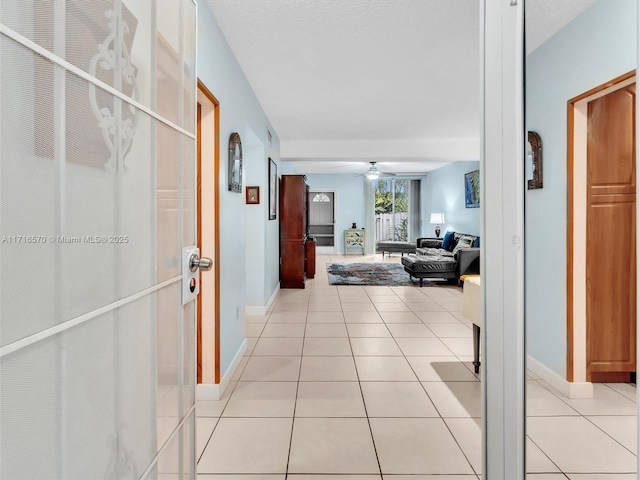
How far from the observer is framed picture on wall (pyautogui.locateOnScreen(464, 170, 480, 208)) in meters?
7.61

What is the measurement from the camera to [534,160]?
3.71 feet

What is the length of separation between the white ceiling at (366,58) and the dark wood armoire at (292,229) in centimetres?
90

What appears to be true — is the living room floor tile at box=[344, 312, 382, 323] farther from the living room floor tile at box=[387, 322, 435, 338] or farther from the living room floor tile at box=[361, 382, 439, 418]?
the living room floor tile at box=[361, 382, 439, 418]

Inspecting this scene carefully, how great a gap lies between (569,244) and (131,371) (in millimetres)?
1166

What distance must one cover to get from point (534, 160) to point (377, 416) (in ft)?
5.84

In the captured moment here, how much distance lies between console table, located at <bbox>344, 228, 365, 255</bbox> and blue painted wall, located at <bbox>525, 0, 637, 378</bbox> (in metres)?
10.2

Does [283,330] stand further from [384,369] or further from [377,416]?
[377,416]

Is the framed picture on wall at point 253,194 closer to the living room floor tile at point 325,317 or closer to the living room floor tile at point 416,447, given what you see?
the living room floor tile at point 325,317

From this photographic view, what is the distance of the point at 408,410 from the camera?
231 centimetres

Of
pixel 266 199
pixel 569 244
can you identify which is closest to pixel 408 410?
pixel 569 244

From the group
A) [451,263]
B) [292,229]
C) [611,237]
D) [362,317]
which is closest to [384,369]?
[362,317]

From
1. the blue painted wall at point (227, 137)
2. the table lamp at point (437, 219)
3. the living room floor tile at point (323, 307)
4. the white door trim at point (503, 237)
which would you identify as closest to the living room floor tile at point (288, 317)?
the living room floor tile at point (323, 307)

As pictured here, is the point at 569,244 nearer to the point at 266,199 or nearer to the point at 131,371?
the point at 131,371

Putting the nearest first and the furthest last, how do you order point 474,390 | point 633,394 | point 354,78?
point 633,394, point 474,390, point 354,78
